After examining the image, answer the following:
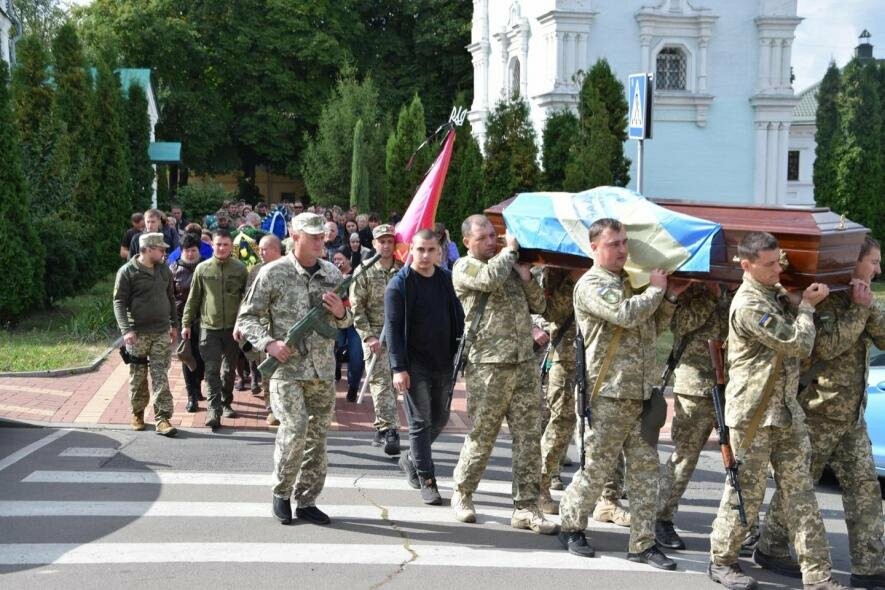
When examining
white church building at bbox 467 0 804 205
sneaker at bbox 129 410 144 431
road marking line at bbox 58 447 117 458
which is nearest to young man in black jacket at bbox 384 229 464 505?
road marking line at bbox 58 447 117 458

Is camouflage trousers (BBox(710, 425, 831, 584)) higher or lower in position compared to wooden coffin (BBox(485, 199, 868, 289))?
lower

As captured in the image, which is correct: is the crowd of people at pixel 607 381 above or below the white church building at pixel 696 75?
below

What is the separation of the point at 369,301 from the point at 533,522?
3.31 meters

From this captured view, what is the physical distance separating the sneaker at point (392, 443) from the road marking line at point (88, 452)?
2.42 meters

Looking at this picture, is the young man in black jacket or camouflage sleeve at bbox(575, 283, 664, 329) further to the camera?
the young man in black jacket

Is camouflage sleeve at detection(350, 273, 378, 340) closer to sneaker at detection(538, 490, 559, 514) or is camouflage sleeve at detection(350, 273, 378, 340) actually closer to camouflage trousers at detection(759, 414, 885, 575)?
sneaker at detection(538, 490, 559, 514)

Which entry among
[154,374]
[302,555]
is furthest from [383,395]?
[302,555]

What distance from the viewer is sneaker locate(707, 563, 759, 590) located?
5.76 metres

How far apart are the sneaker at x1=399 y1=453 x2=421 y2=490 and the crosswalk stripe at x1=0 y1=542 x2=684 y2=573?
4.73 feet

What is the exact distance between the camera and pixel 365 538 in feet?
21.8

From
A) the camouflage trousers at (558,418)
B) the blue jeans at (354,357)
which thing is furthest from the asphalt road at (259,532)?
the blue jeans at (354,357)

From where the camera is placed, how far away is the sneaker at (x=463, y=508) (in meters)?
7.04

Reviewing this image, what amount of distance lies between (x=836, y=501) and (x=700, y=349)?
2.39 meters

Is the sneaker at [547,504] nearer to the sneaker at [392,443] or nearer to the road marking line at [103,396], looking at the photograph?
the sneaker at [392,443]
